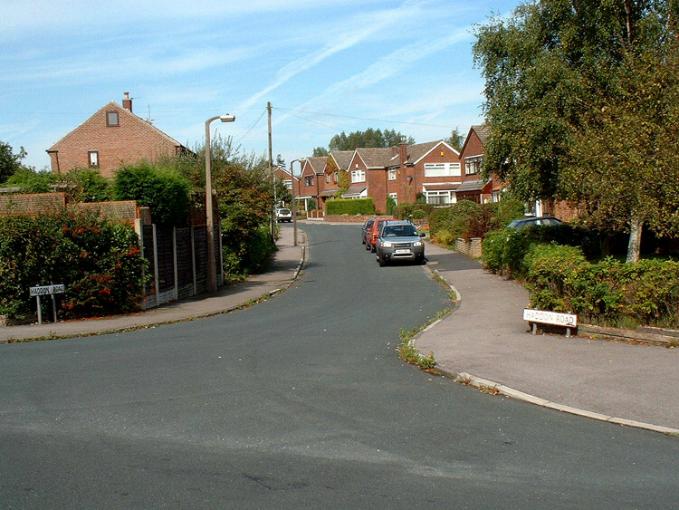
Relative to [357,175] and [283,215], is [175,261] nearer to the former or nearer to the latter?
[283,215]

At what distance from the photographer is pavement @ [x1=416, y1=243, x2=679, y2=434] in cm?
820

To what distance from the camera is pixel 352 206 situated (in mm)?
78562

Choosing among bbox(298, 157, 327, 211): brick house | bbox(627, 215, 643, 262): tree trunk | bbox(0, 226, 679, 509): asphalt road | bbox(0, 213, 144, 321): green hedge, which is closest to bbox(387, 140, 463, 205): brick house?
bbox(298, 157, 327, 211): brick house

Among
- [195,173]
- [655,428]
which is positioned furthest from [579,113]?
[195,173]

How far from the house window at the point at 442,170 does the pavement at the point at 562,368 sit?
2478 inches

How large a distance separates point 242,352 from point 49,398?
3875 mm

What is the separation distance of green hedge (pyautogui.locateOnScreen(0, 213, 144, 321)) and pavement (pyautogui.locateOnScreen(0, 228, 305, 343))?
627mm

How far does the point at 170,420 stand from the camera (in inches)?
313

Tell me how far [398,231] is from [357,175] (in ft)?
176

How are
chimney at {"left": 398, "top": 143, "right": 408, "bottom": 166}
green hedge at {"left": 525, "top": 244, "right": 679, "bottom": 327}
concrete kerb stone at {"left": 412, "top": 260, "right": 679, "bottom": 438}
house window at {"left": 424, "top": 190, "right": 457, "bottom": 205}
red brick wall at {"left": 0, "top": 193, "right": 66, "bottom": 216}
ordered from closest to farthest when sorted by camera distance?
concrete kerb stone at {"left": 412, "top": 260, "right": 679, "bottom": 438}, green hedge at {"left": 525, "top": 244, "right": 679, "bottom": 327}, red brick wall at {"left": 0, "top": 193, "right": 66, "bottom": 216}, house window at {"left": 424, "top": 190, "right": 457, "bottom": 205}, chimney at {"left": 398, "top": 143, "right": 408, "bottom": 166}

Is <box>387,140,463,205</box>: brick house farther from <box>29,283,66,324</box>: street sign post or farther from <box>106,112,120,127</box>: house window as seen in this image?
<box>29,283,66,324</box>: street sign post

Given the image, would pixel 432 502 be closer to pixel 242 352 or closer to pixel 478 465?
pixel 478 465

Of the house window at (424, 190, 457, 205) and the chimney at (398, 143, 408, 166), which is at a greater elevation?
the chimney at (398, 143, 408, 166)

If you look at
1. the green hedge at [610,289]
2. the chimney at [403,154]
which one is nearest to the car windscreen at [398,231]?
the green hedge at [610,289]
